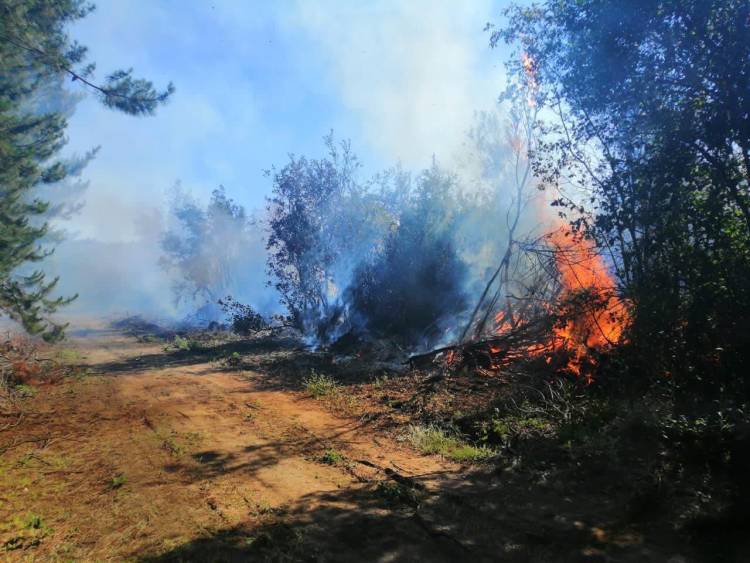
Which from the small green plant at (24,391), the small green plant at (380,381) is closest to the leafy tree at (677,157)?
the small green plant at (380,381)

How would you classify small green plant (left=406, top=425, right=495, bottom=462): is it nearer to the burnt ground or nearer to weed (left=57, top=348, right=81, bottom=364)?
the burnt ground

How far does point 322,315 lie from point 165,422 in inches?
518

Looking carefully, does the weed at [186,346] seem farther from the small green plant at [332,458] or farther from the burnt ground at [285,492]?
the small green plant at [332,458]

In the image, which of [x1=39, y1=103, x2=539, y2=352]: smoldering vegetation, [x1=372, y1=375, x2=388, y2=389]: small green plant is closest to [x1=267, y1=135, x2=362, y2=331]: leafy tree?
[x1=39, y1=103, x2=539, y2=352]: smoldering vegetation

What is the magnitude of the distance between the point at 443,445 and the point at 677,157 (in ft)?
18.0

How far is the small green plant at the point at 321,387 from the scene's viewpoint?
10950 millimetres

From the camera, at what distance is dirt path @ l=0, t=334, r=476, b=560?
401 centimetres

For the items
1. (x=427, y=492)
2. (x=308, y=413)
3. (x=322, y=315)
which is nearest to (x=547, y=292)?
(x=308, y=413)

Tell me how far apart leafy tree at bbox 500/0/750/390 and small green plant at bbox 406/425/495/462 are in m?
3.34

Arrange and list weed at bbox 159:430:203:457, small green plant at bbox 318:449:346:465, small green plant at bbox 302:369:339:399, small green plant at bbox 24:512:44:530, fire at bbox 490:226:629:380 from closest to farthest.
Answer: small green plant at bbox 24:512:44:530
small green plant at bbox 318:449:346:465
weed at bbox 159:430:203:457
fire at bbox 490:226:629:380
small green plant at bbox 302:369:339:399

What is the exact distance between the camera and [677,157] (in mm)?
6359

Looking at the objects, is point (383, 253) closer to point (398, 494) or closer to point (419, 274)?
point (419, 274)

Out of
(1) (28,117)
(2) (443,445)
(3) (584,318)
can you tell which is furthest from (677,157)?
(1) (28,117)

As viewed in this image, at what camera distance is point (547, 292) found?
11.7 m
